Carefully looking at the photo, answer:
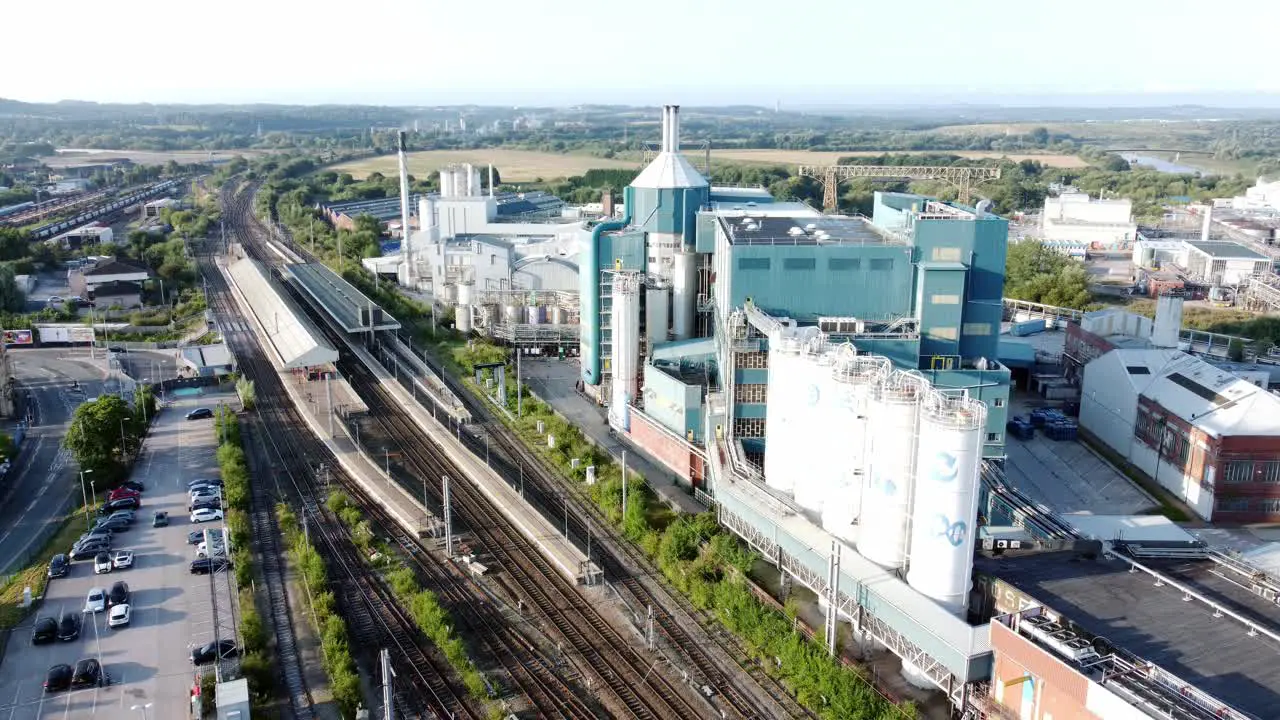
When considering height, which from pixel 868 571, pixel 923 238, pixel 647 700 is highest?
pixel 923 238

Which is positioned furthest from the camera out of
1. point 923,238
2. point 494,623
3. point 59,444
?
point 59,444

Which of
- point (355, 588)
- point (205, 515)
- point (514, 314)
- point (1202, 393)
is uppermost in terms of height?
point (1202, 393)

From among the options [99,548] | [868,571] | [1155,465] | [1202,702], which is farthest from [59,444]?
[1155,465]

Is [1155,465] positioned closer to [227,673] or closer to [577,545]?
[577,545]

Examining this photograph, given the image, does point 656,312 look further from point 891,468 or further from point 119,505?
point 119,505

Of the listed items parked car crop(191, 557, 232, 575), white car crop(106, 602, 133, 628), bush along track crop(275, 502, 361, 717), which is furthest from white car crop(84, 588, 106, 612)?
bush along track crop(275, 502, 361, 717)

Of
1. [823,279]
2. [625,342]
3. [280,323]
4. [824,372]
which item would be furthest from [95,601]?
[280,323]
